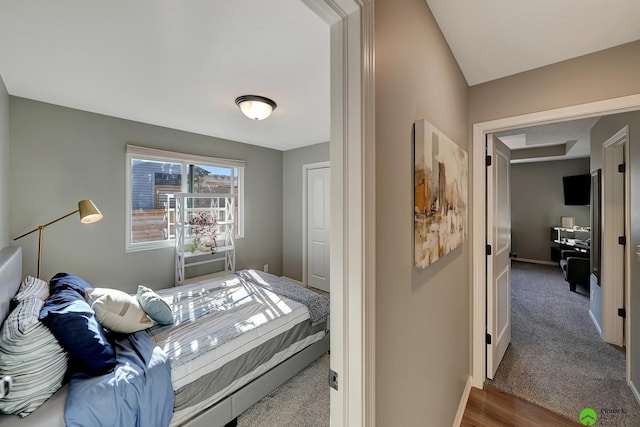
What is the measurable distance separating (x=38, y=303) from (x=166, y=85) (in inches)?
68.5

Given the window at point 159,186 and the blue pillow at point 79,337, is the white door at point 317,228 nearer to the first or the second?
the window at point 159,186

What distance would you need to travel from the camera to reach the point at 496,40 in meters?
1.52

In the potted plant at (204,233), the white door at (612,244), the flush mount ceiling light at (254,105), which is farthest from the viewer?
the potted plant at (204,233)

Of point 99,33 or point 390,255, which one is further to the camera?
point 99,33

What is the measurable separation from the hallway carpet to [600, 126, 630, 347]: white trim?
22cm

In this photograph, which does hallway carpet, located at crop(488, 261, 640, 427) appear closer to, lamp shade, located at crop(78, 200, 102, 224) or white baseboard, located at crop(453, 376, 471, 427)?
white baseboard, located at crop(453, 376, 471, 427)

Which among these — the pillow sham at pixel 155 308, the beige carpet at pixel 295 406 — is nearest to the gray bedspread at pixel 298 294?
the beige carpet at pixel 295 406

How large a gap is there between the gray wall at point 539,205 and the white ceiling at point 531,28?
18.6 feet

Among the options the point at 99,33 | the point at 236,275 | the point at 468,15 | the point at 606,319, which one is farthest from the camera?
the point at 236,275

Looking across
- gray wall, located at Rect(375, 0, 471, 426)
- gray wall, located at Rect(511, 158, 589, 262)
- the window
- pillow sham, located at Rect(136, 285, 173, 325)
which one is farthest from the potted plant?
gray wall, located at Rect(511, 158, 589, 262)

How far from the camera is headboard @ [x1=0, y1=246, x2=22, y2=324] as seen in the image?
4.44ft

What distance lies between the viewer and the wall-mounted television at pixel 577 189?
519cm

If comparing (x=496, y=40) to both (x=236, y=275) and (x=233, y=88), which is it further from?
(x=236, y=275)

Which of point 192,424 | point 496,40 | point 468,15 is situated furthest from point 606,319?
point 192,424
